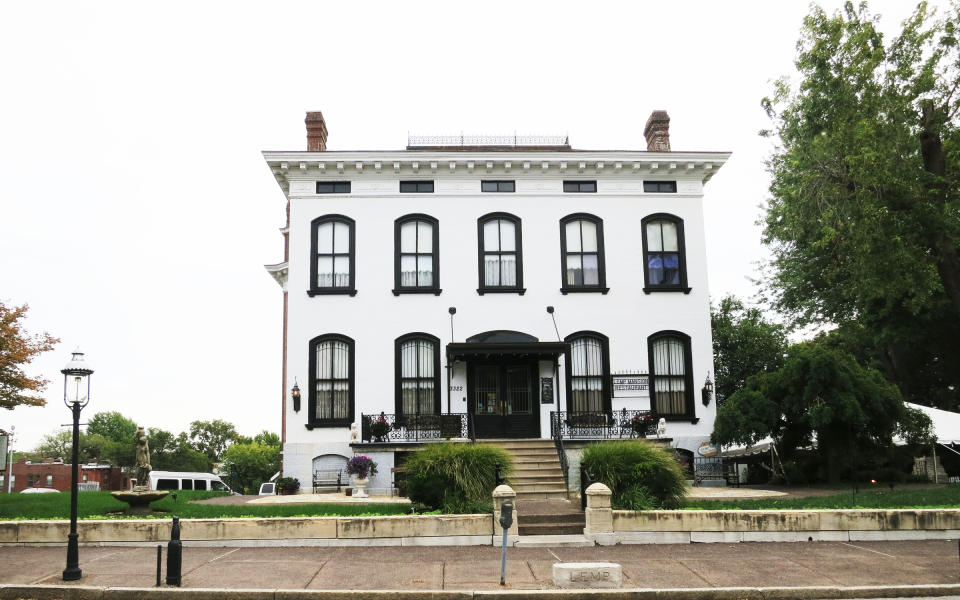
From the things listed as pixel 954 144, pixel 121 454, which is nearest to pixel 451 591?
pixel 954 144

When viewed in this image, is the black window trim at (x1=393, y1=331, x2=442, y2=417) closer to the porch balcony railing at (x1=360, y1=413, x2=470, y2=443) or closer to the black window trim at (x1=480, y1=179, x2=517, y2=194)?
the porch balcony railing at (x1=360, y1=413, x2=470, y2=443)

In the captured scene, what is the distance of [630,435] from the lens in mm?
22062

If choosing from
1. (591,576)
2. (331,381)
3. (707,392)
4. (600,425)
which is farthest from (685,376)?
(591,576)

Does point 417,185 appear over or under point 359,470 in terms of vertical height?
over

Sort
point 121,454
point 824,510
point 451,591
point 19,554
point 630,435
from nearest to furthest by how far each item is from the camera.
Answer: point 451,591
point 19,554
point 824,510
point 630,435
point 121,454

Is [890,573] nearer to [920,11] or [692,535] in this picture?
[692,535]

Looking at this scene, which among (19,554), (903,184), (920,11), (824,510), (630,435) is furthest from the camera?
(630,435)

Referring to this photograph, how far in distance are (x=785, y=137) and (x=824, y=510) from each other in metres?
11.9

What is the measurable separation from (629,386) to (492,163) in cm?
764

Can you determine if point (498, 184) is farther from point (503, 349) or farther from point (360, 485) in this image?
point (360, 485)

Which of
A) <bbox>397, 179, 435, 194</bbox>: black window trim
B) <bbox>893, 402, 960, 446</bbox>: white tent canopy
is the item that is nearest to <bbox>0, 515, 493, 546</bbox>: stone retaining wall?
<bbox>397, 179, 435, 194</bbox>: black window trim

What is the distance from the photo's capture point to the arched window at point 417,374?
23203 mm

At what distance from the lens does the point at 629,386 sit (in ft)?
77.2

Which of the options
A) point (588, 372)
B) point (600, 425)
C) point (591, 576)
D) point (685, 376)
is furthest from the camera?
point (685, 376)
